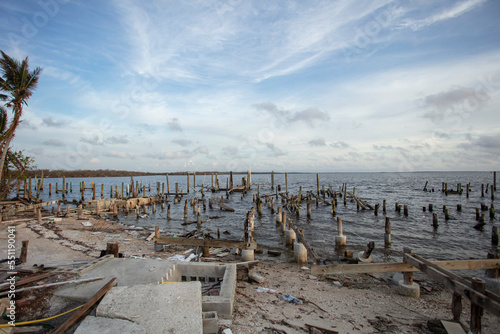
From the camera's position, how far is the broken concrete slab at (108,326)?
364 cm

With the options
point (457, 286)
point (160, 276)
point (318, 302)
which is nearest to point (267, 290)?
point (318, 302)

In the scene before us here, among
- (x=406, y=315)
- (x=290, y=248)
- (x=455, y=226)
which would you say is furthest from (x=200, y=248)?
(x=455, y=226)

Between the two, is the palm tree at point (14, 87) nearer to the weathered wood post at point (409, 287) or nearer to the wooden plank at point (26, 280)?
the wooden plank at point (26, 280)

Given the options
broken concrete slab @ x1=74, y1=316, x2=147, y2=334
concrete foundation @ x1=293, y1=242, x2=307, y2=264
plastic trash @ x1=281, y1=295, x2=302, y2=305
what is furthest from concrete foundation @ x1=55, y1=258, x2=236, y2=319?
concrete foundation @ x1=293, y1=242, x2=307, y2=264

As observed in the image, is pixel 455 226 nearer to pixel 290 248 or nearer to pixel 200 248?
pixel 290 248

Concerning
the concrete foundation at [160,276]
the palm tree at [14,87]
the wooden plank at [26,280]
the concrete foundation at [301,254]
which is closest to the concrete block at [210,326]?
the concrete foundation at [160,276]

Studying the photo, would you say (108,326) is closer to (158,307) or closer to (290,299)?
(158,307)

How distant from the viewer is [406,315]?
6.05 metres

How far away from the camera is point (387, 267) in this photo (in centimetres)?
677

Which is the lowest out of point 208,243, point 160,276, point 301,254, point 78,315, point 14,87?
point 301,254

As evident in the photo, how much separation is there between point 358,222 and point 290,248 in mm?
10272

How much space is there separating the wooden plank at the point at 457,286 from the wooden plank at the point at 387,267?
1.48 ft

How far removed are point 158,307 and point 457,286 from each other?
5.48m

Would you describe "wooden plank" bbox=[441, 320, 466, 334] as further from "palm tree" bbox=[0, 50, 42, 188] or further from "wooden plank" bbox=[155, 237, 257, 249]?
"palm tree" bbox=[0, 50, 42, 188]
